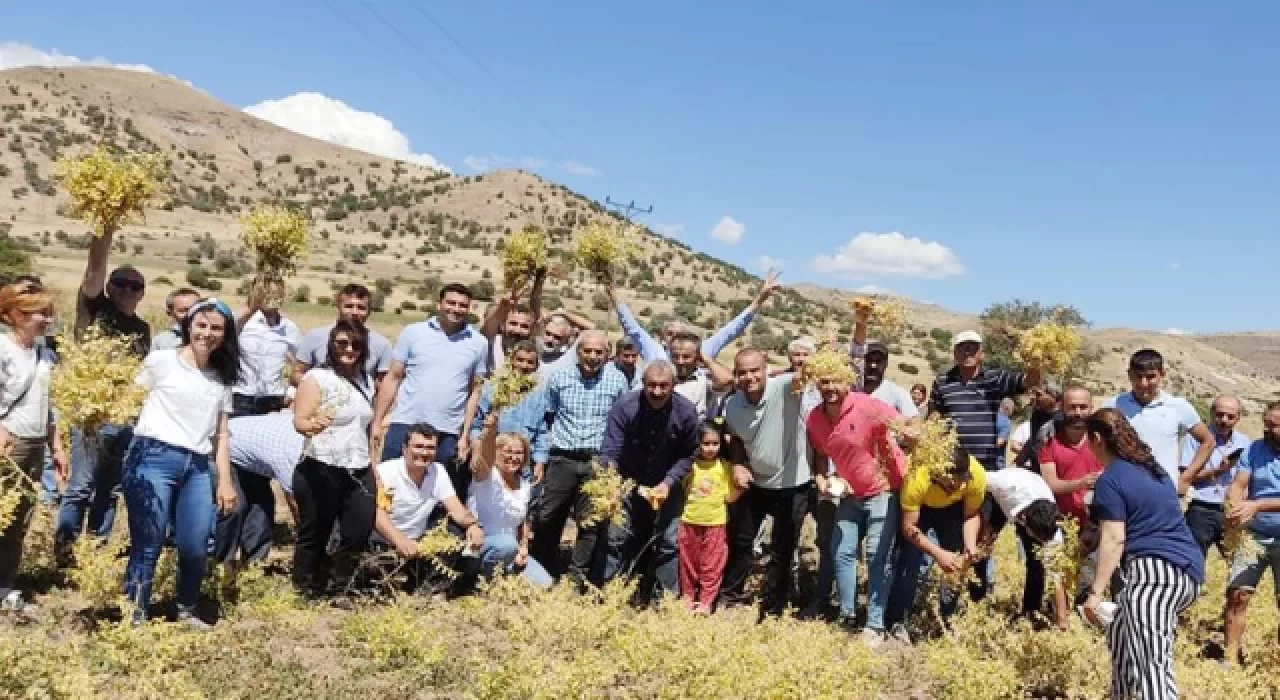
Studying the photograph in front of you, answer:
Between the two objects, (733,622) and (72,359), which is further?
(733,622)

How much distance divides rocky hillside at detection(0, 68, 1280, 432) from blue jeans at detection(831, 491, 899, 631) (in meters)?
2.71

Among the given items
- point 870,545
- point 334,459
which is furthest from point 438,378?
point 870,545

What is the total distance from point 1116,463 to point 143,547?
18.3 ft

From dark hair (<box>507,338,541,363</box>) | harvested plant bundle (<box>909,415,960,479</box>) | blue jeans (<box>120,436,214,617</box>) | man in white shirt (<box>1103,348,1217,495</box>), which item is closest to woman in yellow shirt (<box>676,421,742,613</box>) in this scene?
harvested plant bundle (<box>909,415,960,479</box>)

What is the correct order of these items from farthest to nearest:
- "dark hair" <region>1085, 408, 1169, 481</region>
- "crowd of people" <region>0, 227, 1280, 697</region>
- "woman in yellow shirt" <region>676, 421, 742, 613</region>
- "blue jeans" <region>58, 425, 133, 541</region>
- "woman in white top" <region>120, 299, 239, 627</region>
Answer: "woman in yellow shirt" <region>676, 421, 742, 613</region> → "blue jeans" <region>58, 425, 133, 541</region> → "crowd of people" <region>0, 227, 1280, 697</region> → "woman in white top" <region>120, 299, 239, 627</region> → "dark hair" <region>1085, 408, 1169, 481</region>

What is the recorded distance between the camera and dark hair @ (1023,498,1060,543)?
6059 mm

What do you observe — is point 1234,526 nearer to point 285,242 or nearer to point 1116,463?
point 1116,463

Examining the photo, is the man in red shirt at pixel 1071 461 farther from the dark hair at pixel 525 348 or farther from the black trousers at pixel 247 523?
the black trousers at pixel 247 523

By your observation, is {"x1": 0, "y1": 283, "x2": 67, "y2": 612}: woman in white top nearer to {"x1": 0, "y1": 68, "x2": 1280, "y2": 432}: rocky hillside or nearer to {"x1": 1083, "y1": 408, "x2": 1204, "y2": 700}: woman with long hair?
{"x1": 0, "y1": 68, "x2": 1280, "y2": 432}: rocky hillside

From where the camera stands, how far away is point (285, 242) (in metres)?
6.01

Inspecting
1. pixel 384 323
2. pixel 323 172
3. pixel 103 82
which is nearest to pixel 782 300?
pixel 384 323

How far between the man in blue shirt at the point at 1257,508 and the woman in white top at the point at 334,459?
6.20 m

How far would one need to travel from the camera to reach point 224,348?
5145mm

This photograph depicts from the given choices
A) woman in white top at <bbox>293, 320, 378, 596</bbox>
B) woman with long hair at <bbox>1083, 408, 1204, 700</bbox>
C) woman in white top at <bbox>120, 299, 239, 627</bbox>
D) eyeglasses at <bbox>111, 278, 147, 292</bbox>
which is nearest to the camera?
woman with long hair at <bbox>1083, 408, 1204, 700</bbox>
